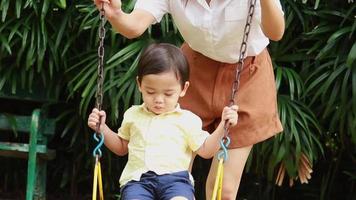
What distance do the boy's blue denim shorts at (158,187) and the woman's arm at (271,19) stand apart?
0.53 m

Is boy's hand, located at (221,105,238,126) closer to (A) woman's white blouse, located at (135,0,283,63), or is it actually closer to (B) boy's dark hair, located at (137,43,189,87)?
(B) boy's dark hair, located at (137,43,189,87)

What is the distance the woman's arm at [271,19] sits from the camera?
243 cm

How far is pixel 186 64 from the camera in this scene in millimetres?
2490

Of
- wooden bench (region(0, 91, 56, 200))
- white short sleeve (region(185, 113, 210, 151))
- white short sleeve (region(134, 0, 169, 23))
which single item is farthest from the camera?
wooden bench (region(0, 91, 56, 200))

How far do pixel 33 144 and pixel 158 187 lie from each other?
183 cm

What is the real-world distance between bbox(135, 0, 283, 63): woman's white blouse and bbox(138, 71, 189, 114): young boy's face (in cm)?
24

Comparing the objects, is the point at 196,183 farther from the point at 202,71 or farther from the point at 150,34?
the point at 202,71

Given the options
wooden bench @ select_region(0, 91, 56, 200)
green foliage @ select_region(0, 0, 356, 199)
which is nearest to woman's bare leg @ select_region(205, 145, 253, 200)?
green foliage @ select_region(0, 0, 356, 199)

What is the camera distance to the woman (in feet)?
8.45

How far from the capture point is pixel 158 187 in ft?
7.86

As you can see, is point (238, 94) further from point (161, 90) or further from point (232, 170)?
point (161, 90)

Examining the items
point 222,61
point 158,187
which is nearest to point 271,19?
point 222,61

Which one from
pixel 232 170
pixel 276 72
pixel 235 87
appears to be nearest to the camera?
pixel 235 87

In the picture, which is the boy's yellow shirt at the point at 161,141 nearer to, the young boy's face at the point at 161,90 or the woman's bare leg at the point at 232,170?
the young boy's face at the point at 161,90
